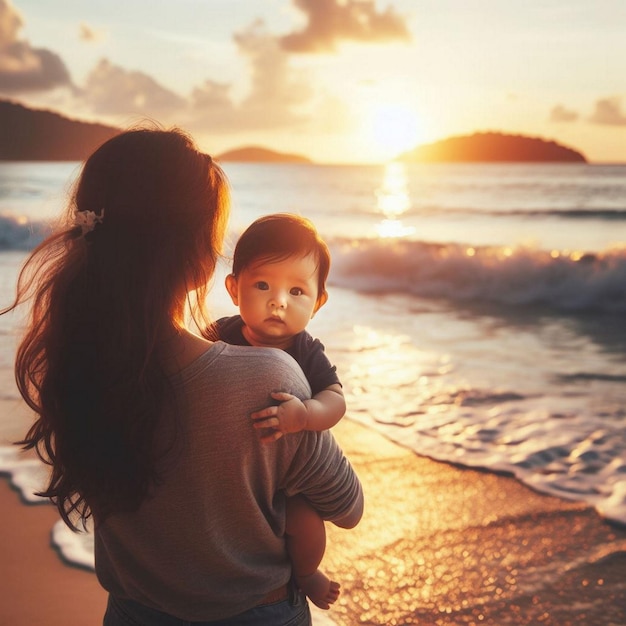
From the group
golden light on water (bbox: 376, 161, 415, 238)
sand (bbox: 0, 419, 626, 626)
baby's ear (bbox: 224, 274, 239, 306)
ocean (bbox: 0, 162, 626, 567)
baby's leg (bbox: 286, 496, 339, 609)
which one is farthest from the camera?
golden light on water (bbox: 376, 161, 415, 238)

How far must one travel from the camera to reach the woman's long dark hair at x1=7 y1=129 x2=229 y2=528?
49.4 inches

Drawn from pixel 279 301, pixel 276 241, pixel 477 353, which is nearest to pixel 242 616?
pixel 279 301

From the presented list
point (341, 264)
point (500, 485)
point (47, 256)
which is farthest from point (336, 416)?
point (341, 264)

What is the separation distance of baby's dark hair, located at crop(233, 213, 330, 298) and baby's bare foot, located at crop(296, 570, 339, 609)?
2.21ft

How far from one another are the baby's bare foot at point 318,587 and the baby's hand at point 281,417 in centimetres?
46

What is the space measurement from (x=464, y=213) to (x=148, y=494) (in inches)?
1061

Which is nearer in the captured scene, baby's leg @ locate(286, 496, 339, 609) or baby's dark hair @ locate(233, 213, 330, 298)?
baby's leg @ locate(286, 496, 339, 609)

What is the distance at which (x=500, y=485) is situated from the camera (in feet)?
12.4

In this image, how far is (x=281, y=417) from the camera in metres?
1.24

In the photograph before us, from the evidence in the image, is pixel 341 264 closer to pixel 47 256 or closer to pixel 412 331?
pixel 412 331

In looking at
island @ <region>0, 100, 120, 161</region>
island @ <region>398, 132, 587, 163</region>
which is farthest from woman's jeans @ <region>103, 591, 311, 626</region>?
island @ <region>398, 132, 587, 163</region>

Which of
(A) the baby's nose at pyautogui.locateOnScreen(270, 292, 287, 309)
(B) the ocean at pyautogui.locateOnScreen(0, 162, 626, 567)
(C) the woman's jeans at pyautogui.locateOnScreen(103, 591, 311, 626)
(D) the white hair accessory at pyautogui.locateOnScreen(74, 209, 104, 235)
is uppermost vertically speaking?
(D) the white hair accessory at pyautogui.locateOnScreen(74, 209, 104, 235)

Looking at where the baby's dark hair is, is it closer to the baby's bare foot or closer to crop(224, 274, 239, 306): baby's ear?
crop(224, 274, 239, 306): baby's ear

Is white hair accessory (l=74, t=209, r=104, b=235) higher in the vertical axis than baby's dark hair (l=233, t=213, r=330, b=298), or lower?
higher
